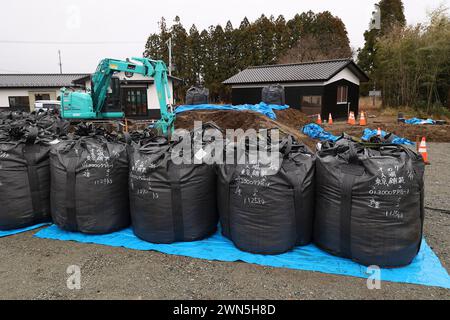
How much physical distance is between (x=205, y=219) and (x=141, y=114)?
1638 cm

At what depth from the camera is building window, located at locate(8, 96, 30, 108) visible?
21.8 meters

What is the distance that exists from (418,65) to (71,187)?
1719cm

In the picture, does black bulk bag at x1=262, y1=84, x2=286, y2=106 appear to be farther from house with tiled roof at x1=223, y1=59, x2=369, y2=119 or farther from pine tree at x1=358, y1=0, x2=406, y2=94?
pine tree at x1=358, y1=0, x2=406, y2=94

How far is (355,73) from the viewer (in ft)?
54.4

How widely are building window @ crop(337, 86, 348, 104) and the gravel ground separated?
45.3ft

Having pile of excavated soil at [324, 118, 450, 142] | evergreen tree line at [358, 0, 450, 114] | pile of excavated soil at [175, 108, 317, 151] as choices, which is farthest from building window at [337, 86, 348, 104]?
pile of excavated soil at [175, 108, 317, 151]

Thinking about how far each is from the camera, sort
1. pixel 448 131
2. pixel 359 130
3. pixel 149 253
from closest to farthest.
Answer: pixel 149 253 < pixel 448 131 < pixel 359 130

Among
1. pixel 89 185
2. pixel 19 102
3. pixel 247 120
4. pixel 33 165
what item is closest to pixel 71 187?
pixel 89 185

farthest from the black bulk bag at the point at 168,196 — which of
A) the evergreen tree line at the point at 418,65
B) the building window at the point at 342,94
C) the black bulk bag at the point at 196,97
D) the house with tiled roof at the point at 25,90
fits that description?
the house with tiled roof at the point at 25,90

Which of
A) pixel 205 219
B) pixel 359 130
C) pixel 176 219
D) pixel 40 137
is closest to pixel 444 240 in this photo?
pixel 205 219

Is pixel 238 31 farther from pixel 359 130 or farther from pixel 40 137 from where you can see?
pixel 40 137

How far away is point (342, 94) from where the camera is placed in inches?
626

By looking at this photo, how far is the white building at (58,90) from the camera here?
18.1m

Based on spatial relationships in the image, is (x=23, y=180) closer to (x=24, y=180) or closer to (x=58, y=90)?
(x=24, y=180)
